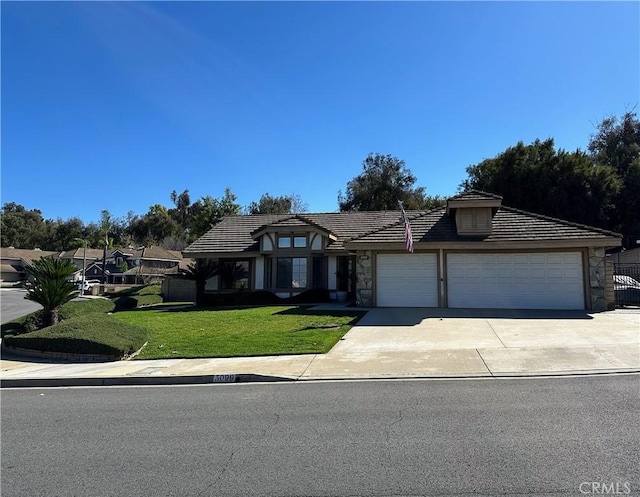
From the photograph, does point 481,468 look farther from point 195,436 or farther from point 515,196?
point 515,196

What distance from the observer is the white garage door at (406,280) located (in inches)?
773

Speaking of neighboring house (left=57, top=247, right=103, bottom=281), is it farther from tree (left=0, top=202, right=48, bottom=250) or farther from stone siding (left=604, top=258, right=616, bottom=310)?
stone siding (left=604, top=258, right=616, bottom=310)

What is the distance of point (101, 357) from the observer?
38.2ft

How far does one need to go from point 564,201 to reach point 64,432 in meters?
42.6

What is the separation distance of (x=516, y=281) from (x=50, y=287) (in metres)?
16.4

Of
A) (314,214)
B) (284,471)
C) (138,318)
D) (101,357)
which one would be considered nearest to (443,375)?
(284,471)

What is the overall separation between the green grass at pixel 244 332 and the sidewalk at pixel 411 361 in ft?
1.83

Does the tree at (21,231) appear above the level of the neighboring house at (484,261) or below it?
above

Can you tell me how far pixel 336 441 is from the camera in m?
5.28

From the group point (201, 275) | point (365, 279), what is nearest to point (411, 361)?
point (365, 279)

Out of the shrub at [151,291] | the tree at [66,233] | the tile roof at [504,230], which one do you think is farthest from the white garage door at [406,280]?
the tree at [66,233]

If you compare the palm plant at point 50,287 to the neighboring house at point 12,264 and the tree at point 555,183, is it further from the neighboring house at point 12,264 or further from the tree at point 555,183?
the neighboring house at point 12,264

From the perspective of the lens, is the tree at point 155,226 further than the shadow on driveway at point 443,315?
Yes

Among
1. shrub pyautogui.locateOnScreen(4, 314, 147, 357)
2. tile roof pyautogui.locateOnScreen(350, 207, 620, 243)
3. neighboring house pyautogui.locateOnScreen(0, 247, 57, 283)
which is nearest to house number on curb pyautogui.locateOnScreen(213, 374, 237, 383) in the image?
shrub pyautogui.locateOnScreen(4, 314, 147, 357)
